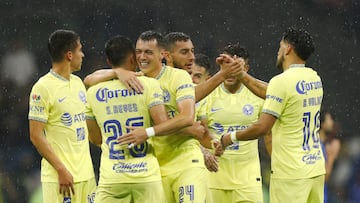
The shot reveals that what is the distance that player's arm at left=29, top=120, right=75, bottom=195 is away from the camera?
27.2 feet

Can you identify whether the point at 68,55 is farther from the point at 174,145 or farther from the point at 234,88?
the point at 234,88

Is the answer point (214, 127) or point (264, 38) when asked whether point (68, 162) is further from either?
point (264, 38)

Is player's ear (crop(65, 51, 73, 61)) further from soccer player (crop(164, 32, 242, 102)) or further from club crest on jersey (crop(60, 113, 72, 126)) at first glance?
soccer player (crop(164, 32, 242, 102))

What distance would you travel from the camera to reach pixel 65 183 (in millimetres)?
8336

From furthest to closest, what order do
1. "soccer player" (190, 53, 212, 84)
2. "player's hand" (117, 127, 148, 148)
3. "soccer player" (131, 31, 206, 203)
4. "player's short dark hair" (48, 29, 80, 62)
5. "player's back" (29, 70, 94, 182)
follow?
"soccer player" (190, 53, 212, 84) → "player's short dark hair" (48, 29, 80, 62) → "player's back" (29, 70, 94, 182) → "soccer player" (131, 31, 206, 203) → "player's hand" (117, 127, 148, 148)

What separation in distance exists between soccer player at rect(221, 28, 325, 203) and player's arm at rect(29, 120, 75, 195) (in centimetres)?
151

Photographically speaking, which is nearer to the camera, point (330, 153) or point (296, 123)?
point (296, 123)

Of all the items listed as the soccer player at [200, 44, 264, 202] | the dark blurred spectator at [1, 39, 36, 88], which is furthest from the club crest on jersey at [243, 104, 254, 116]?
the dark blurred spectator at [1, 39, 36, 88]

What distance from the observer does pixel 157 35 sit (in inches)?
333

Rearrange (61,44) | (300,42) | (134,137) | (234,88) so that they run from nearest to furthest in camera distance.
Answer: (134,137) → (300,42) → (61,44) → (234,88)

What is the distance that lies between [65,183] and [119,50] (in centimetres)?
129

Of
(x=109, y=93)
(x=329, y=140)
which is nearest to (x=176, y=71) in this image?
(x=109, y=93)

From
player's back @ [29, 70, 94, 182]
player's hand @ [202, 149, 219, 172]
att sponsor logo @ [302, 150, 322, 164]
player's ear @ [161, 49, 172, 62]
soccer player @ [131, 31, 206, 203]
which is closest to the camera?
att sponsor logo @ [302, 150, 322, 164]

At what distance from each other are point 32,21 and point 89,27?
0.65 metres
